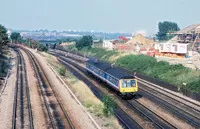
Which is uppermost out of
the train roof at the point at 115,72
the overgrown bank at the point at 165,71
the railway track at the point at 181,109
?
the train roof at the point at 115,72

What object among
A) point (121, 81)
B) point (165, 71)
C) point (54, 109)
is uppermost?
point (121, 81)

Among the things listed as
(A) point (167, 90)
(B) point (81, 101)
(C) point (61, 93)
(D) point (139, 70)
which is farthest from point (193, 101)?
(D) point (139, 70)

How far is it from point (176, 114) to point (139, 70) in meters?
37.0

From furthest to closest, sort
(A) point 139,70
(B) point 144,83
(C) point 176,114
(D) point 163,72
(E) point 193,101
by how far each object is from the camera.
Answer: (A) point 139,70
(D) point 163,72
(B) point 144,83
(E) point 193,101
(C) point 176,114

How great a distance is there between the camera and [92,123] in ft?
92.5

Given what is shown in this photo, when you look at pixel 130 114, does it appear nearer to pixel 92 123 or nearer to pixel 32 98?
pixel 92 123

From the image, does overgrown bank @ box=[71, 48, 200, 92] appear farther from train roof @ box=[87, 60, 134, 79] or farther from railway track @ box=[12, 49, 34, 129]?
railway track @ box=[12, 49, 34, 129]

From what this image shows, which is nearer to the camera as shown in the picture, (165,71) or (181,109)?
(181,109)

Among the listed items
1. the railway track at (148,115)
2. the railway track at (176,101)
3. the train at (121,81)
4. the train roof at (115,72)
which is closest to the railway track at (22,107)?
the railway track at (148,115)

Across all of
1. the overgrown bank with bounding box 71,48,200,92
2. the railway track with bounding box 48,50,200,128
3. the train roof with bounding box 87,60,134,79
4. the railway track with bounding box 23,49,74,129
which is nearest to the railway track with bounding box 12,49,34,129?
the railway track with bounding box 23,49,74,129

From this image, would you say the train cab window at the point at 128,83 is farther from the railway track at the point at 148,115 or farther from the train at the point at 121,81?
the railway track at the point at 148,115

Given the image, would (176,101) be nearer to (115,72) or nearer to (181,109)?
(181,109)

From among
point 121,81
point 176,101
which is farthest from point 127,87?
point 176,101

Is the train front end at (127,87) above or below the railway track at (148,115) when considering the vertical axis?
above
